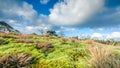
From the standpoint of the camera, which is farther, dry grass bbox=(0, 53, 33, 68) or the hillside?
dry grass bbox=(0, 53, 33, 68)

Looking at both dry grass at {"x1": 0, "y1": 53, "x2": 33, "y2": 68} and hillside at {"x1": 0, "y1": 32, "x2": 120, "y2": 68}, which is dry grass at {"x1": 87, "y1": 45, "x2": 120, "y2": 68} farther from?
dry grass at {"x1": 0, "y1": 53, "x2": 33, "y2": 68}

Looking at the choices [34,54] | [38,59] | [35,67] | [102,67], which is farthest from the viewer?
[34,54]

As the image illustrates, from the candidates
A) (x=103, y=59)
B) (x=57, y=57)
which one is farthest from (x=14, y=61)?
(x=103, y=59)

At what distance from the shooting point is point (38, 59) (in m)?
10.4

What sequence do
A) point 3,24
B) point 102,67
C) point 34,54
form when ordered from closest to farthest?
1. point 102,67
2. point 34,54
3. point 3,24

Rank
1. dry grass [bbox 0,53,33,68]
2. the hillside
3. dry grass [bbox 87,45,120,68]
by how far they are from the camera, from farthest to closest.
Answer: dry grass [bbox 0,53,33,68], the hillside, dry grass [bbox 87,45,120,68]

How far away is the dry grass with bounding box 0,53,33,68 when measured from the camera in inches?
381

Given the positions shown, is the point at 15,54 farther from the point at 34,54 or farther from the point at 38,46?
the point at 38,46

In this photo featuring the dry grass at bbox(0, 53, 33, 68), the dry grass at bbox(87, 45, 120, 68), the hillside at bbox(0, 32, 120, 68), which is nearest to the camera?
the dry grass at bbox(87, 45, 120, 68)

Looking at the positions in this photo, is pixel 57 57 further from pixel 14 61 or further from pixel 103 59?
pixel 103 59

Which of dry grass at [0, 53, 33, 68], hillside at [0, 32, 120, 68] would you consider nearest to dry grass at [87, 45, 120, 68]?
hillside at [0, 32, 120, 68]

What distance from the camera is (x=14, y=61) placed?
32.8 ft

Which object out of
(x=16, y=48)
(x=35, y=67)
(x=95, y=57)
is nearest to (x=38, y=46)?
(x=16, y=48)

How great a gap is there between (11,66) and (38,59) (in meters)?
1.36
